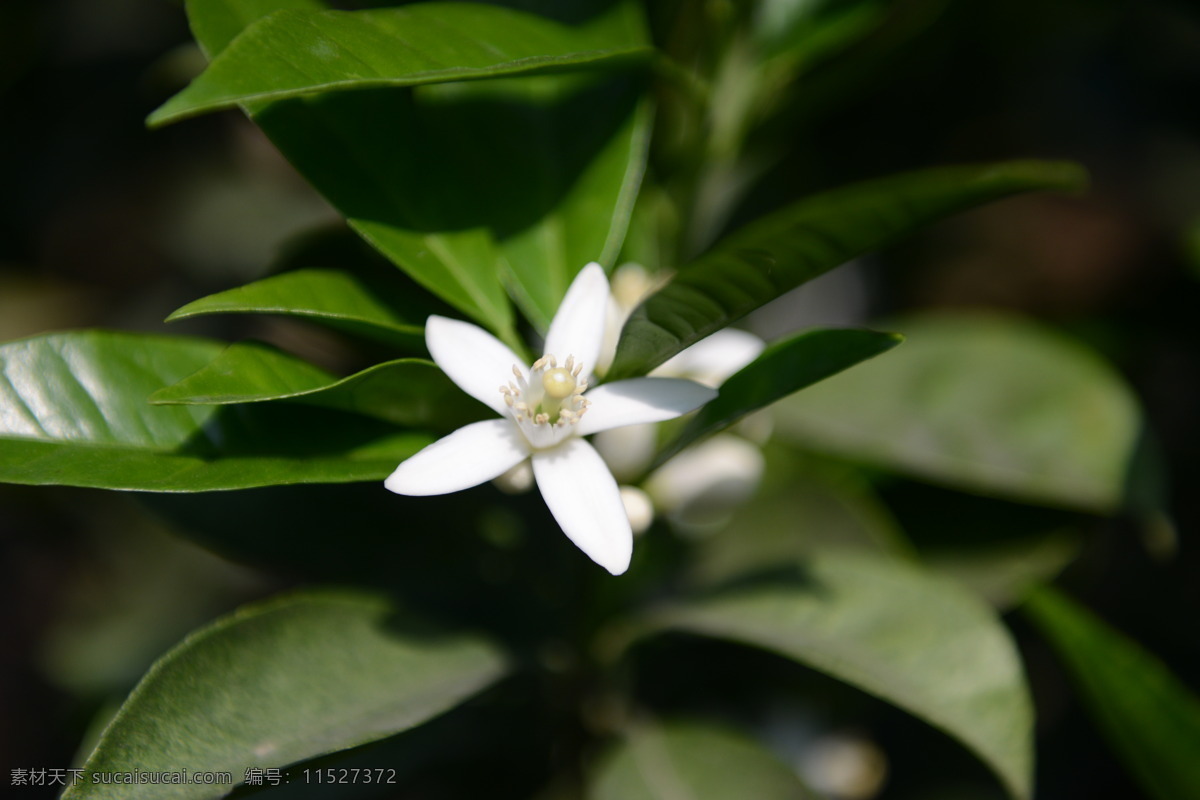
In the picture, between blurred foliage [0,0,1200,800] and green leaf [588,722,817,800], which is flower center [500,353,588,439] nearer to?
blurred foliage [0,0,1200,800]

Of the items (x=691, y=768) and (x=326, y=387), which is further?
(x=691, y=768)

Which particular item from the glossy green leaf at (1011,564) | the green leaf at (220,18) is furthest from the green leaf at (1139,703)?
the green leaf at (220,18)

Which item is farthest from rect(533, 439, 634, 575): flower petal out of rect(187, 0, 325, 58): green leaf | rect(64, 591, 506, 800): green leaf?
rect(187, 0, 325, 58): green leaf

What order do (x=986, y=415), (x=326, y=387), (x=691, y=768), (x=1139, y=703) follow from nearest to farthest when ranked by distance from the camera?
(x=326, y=387)
(x=1139, y=703)
(x=691, y=768)
(x=986, y=415)

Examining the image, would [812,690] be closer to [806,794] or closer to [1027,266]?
[806,794]

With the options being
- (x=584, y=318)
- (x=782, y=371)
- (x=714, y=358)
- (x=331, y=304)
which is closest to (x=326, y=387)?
(x=331, y=304)

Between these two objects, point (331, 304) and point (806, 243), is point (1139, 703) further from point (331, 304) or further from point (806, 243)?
point (331, 304)

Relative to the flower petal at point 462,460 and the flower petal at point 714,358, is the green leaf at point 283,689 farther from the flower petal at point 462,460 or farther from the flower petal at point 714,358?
the flower petal at point 714,358
